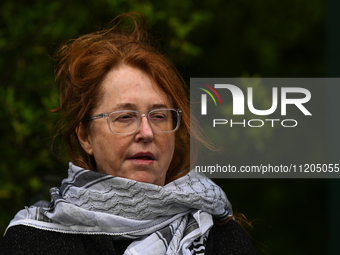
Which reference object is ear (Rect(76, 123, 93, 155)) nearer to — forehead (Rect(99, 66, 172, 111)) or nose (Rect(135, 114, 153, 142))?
forehead (Rect(99, 66, 172, 111))

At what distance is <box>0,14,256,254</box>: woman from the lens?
5.58 feet

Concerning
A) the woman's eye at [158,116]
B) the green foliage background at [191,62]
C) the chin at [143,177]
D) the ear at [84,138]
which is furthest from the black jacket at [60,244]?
the green foliage background at [191,62]

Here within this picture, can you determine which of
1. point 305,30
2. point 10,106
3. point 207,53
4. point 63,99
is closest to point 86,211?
point 63,99

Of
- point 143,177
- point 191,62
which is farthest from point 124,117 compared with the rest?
point 191,62

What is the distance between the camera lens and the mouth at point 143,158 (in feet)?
5.66

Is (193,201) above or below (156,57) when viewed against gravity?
below

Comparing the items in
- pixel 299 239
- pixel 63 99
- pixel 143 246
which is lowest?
pixel 299 239

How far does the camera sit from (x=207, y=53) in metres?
4.11

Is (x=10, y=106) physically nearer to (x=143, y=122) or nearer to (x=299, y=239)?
(x=143, y=122)

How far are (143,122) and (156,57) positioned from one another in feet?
1.14

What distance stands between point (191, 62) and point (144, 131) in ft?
6.74

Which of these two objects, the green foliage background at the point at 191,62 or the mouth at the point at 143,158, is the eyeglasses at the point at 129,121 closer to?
the mouth at the point at 143,158

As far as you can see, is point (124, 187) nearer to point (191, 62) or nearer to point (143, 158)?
point (143, 158)

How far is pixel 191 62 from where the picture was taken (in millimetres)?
3668
